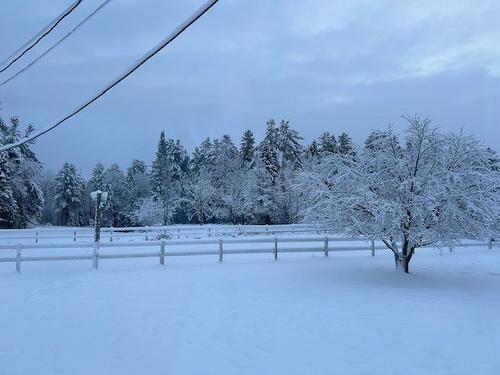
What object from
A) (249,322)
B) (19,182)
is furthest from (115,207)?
(249,322)

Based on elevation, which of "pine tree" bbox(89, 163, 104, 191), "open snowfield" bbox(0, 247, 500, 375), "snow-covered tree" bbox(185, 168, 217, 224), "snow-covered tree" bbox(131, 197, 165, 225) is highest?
"pine tree" bbox(89, 163, 104, 191)

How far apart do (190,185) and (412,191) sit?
5061 centimetres

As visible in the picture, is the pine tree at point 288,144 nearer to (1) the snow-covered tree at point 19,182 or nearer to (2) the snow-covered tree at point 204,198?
(2) the snow-covered tree at point 204,198

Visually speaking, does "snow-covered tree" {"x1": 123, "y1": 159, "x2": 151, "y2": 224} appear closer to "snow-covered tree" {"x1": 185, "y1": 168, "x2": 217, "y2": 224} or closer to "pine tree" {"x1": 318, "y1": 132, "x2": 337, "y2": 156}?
"snow-covered tree" {"x1": 185, "y1": 168, "x2": 217, "y2": 224}

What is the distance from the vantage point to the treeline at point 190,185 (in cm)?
4428

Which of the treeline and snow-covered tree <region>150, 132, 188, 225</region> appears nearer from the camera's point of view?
the treeline

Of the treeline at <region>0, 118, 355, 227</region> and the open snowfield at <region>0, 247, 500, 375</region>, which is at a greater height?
the treeline at <region>0, 118, 355, 227</region>

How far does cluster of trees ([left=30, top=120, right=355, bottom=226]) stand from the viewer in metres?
50.4

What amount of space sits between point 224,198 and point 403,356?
45650 mm

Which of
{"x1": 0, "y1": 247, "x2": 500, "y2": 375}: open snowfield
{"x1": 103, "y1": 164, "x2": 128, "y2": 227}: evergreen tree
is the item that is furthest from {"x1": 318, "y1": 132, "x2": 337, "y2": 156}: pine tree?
{"x1": 0, "y1": 247, "x2": 500, "y2": 375}: open snowfield

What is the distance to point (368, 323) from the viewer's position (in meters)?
8.65

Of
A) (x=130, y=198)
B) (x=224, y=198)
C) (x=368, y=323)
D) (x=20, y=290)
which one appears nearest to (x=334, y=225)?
(x=368, y=323)

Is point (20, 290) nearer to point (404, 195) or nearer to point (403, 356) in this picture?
point (403, 356)

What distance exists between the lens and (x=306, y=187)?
49.6ft
